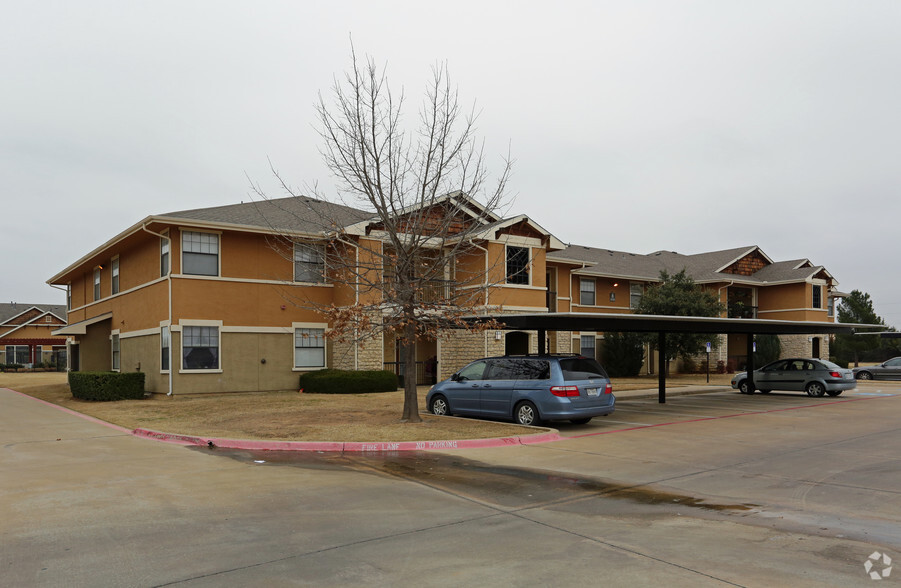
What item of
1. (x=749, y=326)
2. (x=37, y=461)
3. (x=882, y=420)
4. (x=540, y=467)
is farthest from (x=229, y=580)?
(x=749, y=326)

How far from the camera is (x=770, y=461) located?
11484 millimetres

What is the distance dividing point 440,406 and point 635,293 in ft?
88.6

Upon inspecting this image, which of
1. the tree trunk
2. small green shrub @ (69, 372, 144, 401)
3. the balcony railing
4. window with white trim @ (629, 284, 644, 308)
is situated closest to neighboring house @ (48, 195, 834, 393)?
small green shrub @ (69, 372, 144, 401)

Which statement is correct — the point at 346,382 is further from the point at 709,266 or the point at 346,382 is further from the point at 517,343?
the point at 709,266

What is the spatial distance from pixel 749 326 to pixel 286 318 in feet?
53.7

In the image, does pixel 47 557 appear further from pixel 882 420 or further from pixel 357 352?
pixel 357 352

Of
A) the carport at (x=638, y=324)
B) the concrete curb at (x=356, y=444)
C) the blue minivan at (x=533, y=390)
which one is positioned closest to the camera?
the concrete curb at (x=356, y=444)

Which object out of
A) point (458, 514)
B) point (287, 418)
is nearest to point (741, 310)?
point (287, 418)

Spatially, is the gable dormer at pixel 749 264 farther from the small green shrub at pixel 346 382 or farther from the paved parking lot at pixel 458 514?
the paved parking lot at pixel 458 514

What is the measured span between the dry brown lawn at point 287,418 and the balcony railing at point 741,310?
87.5 ft

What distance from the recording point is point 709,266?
146 feet

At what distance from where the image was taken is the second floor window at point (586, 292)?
38625mm

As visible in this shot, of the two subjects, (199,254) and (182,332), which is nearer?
(182,332)

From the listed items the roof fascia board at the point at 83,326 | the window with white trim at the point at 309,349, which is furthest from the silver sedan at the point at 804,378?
the roof fascia board at the point at 83,326
